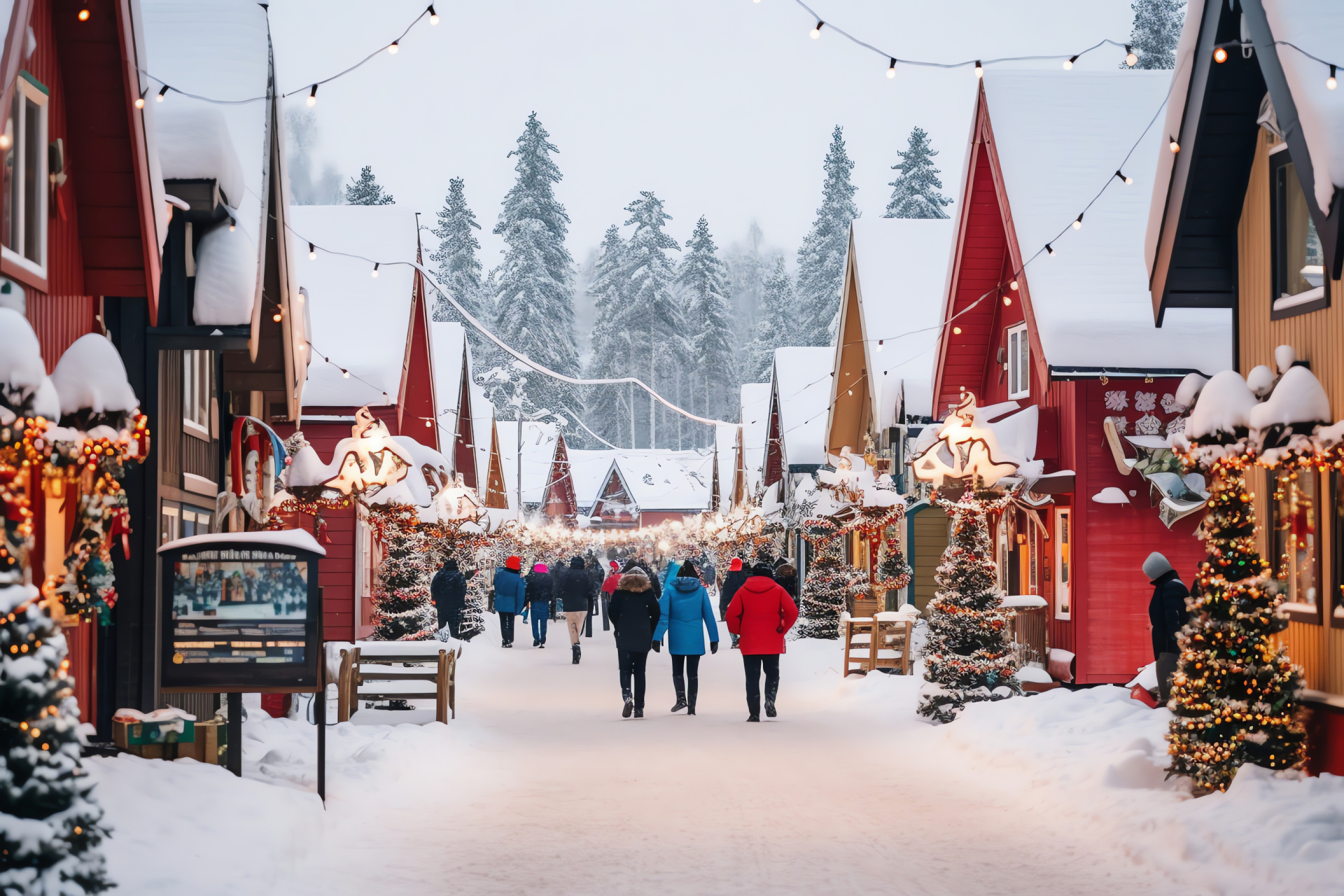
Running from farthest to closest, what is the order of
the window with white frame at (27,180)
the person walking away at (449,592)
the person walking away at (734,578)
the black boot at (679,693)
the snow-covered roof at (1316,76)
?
the person walking away at (734,578)
the person walking away at (449,592)
the black boot at (679,693)
the snow-covered roof at (1316,76)
the window with white frame at (27,180)

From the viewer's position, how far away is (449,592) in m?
28.2

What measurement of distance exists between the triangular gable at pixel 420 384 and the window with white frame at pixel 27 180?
20.1 metres

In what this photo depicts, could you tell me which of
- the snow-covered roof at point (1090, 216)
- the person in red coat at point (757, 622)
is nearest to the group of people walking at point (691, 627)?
the person in red coat at point (757, 622)

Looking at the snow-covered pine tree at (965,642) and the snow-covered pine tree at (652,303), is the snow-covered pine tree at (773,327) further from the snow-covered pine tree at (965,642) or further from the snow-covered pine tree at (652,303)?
the snow-covered pine tree at (965,642)

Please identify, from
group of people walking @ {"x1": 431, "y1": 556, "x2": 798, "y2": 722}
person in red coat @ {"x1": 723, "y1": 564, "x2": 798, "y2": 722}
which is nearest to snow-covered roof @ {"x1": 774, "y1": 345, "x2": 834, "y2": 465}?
group of people walking @ {"x1": 431, "y1": 556, "x2": 798, "y2": 722}

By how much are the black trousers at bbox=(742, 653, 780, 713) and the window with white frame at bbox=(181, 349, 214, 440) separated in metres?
6.75

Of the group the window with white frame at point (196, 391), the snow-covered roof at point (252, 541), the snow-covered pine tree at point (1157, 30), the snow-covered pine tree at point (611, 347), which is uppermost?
the snow-covered pine tree at point (1157, 30)

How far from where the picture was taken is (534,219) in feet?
290

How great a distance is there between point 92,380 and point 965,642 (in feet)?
34.4

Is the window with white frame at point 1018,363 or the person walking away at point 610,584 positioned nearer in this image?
the window with white frame at point 1018,363

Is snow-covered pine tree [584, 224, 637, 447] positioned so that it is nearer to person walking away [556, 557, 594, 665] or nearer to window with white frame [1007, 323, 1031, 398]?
person walking away [556, 557, 594, 665]

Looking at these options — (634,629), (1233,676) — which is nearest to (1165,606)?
(1233,676)

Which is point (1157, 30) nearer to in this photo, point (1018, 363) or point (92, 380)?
point (1018, 363)

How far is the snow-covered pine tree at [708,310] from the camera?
331 ft
